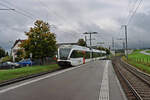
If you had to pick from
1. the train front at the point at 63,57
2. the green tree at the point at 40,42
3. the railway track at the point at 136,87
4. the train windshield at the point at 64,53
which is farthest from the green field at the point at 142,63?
the green tree at the point at 40,42

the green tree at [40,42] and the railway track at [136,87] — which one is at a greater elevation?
the green tree at [40,42]

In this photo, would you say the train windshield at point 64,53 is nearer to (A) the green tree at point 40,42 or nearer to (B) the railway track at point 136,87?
(A) the green tree at point 40,42

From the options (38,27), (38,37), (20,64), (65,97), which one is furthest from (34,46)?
(65,97)

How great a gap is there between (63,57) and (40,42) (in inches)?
150

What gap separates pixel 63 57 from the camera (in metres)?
23.1

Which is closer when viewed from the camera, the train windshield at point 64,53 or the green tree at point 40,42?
the green tree at point 40,42

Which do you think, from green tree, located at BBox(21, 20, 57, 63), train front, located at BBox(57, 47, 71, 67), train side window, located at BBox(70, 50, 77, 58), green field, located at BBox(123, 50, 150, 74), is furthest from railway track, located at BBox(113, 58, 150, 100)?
green tree, located at BBox(21, 20, 57, 63)

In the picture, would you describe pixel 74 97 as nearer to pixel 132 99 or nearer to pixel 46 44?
A: pixel 132 99

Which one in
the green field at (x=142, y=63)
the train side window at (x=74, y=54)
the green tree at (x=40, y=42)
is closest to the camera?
the green field at (x=142, y=63)

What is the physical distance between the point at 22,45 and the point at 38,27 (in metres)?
3.41

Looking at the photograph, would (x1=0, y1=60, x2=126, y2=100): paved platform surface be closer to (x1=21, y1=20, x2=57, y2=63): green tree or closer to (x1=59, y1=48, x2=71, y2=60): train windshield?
(x1=21, y1=20, x2=57, y2=63): green tree

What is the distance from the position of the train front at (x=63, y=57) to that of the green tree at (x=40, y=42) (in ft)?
3.61

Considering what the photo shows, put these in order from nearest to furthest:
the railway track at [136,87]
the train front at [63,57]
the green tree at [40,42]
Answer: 1. the railway track at [136,87]
2. the green tree at [40,42]
3. the train front at [63,57]

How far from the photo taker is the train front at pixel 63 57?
75.2 ft
